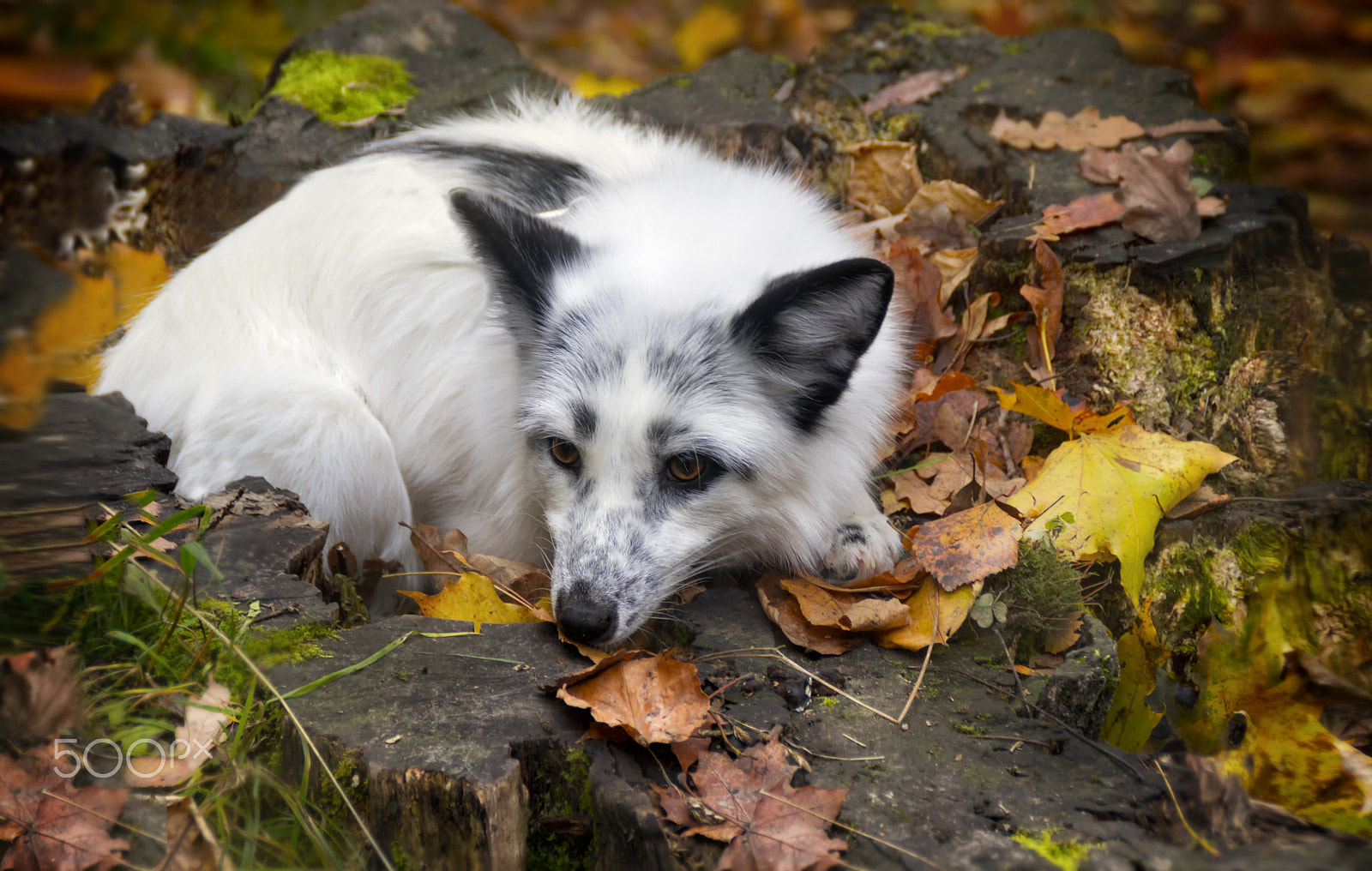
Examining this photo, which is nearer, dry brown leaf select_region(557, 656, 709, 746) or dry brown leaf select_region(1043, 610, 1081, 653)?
dry brown leaf select_region(557, 656, 709, 746)

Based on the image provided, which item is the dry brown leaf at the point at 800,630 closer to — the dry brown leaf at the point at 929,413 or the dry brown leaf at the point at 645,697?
the dry brown leaf at the point at 645,697

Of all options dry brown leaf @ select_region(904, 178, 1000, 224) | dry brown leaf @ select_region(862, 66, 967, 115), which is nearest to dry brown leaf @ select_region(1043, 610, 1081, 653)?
dry brown leaf @ select_region(904, 178, 1000, 224)

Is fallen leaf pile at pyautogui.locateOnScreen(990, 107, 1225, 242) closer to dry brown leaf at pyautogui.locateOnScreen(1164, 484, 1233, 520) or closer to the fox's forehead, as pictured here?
dry brown leaf at pyautogui.locateOnScreen(1164, 484, 1233, 520)

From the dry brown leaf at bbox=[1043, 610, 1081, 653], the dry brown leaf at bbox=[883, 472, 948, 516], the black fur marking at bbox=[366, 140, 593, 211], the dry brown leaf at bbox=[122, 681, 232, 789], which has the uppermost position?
the black fur marking at bbox=[366, 140, 593, 211]

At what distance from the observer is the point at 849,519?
3166 millimetres

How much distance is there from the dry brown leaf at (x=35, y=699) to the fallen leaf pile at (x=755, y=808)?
1.40 metres

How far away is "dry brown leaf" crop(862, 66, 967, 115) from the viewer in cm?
475

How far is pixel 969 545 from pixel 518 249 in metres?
1.73

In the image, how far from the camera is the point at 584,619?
241cm

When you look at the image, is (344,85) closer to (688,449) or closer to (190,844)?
(688,449)

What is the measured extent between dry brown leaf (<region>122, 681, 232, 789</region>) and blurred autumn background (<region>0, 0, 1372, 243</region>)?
1.62 metres

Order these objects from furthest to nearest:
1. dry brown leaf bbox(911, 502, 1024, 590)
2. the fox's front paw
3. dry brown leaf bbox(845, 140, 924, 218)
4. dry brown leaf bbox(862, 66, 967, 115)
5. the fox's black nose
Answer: dry brown leaf bbox(862, 66, 967, 115) < dry brown leaf bbox(845, 140, 924, 218) < the fox's front paw < dry brown leaf bbox(911, 502, 1024, 590) < the fox's black nose

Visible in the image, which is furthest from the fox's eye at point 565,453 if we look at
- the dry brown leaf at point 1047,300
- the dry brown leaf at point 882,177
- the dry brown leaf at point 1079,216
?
the dry brown leaf at point 882,177

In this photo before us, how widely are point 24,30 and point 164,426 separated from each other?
1.40 meters
